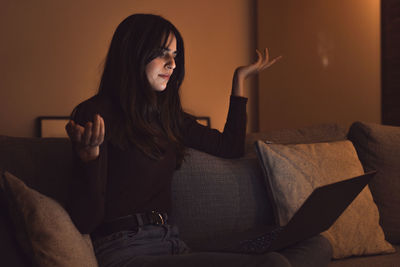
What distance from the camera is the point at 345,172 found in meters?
1.74

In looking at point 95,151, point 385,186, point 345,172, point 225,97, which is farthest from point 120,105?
point 225,97

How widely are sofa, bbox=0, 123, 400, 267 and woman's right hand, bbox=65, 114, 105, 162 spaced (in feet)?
1.43

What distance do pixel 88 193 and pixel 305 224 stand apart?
588 mm

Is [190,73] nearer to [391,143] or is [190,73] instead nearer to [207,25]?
[207,25]

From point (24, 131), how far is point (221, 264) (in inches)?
87.0

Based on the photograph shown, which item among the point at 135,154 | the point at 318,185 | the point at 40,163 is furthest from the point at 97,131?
the point at 318,185

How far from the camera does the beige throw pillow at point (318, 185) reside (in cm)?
163

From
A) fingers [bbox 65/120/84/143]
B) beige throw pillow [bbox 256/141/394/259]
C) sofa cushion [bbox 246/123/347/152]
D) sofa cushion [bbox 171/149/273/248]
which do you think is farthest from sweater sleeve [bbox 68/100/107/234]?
sofa cushion [bbox 246/123/347/152]

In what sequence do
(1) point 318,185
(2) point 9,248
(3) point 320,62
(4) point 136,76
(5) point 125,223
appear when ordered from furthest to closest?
(3) point 320,62 → (1) point 318,185 → (4) point 136,76 → (5) point 125,223 → (2) point 9,248

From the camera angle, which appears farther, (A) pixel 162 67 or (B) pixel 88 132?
(A) pixel 162 67

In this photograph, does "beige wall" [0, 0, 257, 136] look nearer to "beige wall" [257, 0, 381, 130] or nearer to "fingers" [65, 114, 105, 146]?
"beige wall" [257, 0, 381, 130]

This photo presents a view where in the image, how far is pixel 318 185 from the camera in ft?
5.47

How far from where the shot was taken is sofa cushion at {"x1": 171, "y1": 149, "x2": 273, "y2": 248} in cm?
164

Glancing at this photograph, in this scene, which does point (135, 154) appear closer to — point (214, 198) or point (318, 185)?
point (214, 198)
